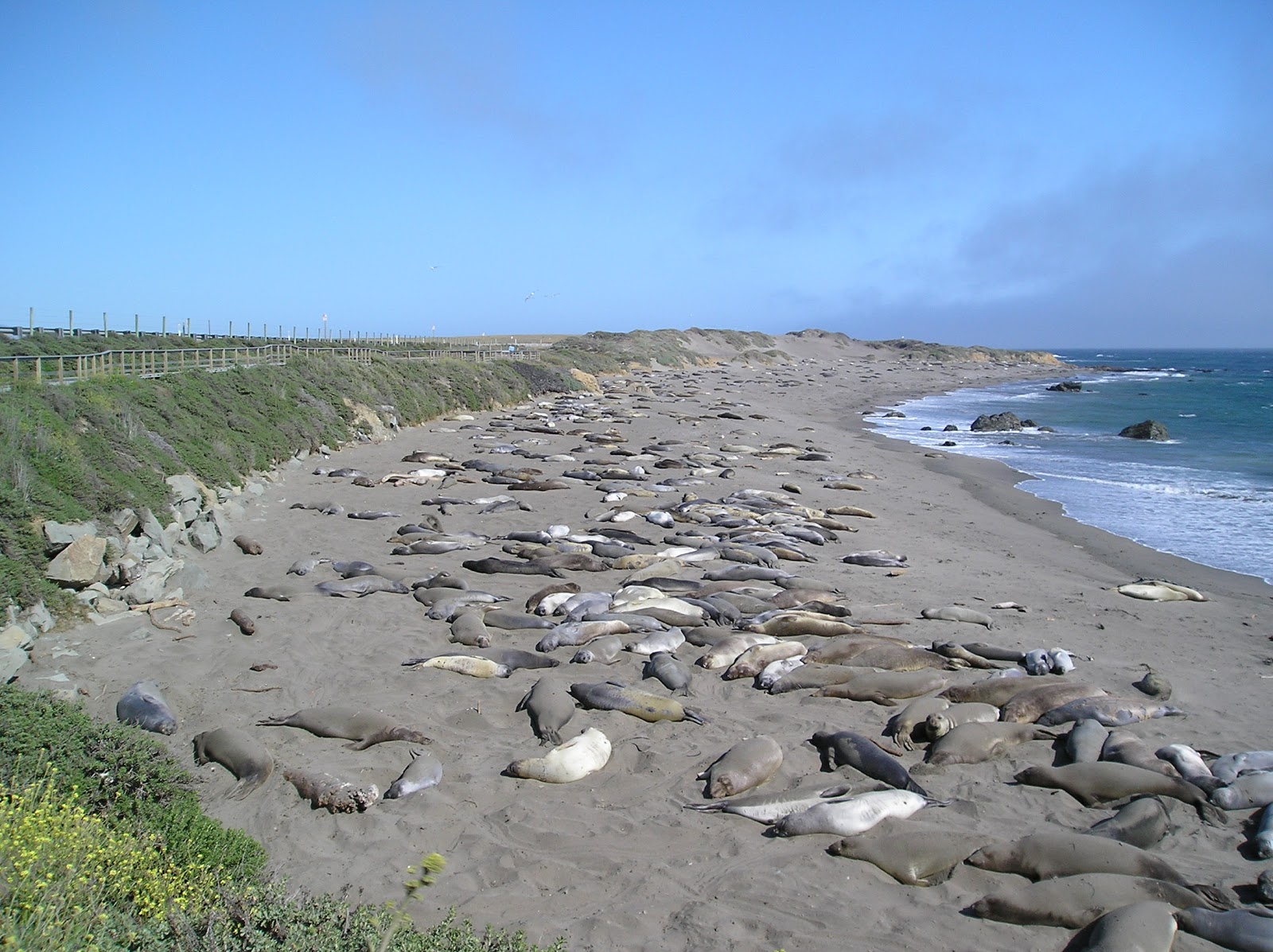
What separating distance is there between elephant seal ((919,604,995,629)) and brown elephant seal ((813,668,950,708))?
238 cm

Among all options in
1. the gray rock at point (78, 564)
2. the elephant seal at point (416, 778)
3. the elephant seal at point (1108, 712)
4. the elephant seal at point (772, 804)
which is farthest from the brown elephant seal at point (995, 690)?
the gray rock at point (78, 564)

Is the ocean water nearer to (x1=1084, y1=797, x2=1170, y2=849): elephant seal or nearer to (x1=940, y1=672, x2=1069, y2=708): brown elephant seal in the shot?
(x1=940, y1=672, x2=1069, y2=708): brown elephant seal

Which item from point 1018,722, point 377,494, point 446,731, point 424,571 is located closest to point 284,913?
point 446,731

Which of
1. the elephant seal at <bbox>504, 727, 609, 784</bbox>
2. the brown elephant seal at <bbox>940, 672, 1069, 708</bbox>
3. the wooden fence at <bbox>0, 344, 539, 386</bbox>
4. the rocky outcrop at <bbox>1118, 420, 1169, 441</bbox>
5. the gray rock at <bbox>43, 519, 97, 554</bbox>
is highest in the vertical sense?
the wooden fence at <bbox>0, 344, 539, 386</bbox>

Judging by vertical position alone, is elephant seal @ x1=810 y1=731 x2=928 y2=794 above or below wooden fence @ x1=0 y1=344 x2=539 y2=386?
below

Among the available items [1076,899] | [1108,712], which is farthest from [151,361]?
[1076,899]

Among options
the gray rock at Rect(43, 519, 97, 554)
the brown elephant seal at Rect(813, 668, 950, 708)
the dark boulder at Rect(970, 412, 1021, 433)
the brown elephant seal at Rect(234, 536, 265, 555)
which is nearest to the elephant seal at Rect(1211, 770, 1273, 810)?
the brown elephant seal at Rect(813, 668, 950, 708)

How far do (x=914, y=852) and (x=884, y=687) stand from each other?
2734 millimetres

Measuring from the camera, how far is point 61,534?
400 inches

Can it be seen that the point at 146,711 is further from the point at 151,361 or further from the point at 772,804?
the point at 151,361

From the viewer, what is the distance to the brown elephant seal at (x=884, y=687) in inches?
Answer: 311

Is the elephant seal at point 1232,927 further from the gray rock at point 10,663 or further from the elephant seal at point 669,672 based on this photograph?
the gray rock at point 10,663

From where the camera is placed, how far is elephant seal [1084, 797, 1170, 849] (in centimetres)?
550

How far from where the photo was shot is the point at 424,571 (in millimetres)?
12125
